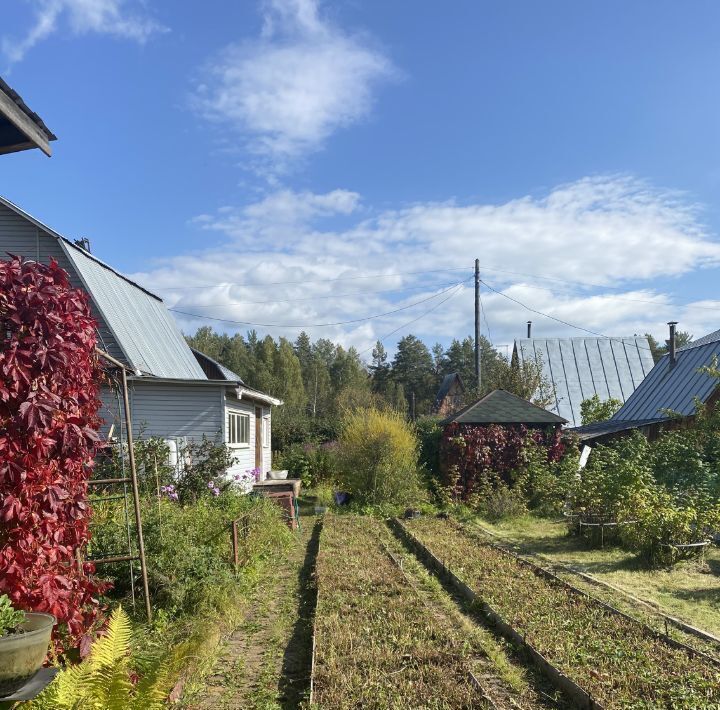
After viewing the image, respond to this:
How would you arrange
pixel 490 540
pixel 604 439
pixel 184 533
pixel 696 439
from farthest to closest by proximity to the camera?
pixel 604 439, pixel 696 439, pixel 490 540, pixel 184 533

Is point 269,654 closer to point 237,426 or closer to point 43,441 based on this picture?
point 43,441

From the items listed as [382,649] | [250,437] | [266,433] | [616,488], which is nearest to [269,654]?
[382,649]

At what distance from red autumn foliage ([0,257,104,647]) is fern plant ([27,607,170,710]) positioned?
0.40 meters

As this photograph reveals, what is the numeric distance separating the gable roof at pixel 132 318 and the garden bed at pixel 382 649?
23.2ft

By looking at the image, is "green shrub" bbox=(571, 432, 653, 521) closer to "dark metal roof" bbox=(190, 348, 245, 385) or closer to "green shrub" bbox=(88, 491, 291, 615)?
"green shrub" bbox=(88, 491, 291, 615)

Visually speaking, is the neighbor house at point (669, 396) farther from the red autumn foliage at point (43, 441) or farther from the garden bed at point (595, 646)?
the red autumn foliage at point (43, 441)

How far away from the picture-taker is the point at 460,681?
5074mm

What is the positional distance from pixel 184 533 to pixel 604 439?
15.4 m

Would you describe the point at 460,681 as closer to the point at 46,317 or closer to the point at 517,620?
the point at 517,620

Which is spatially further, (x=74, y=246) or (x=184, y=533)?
(x=74, y=246)

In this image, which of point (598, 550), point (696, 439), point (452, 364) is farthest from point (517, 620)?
point (452, 364)

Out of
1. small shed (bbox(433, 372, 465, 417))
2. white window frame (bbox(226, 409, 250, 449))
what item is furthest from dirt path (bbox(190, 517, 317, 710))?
small shed (bbox(433, 372, 465, 417))

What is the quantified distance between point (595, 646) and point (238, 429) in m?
12.1

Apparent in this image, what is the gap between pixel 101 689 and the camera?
355cm
